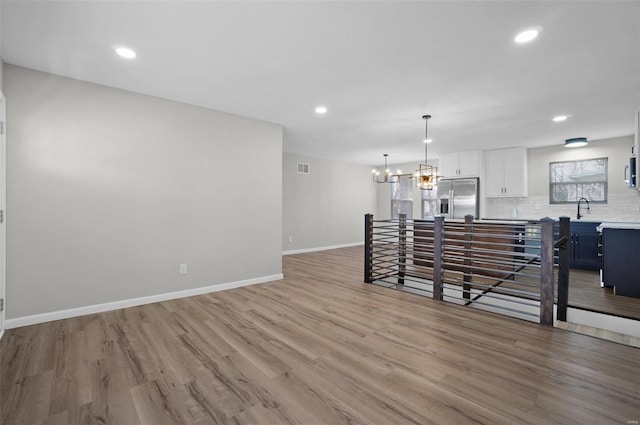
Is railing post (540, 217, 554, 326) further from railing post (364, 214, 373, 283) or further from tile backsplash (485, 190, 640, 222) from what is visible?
tile backsplash (485, 190, 640, 222)

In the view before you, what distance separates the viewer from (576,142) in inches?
225

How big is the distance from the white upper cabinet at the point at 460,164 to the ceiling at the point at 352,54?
93.5 inches

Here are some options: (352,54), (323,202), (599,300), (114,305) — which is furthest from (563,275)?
(323,202)

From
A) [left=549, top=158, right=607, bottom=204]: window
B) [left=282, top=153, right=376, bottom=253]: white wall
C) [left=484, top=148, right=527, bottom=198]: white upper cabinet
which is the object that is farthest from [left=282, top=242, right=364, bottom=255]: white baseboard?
[left=549, top=158, right=607, bottom=204]: window

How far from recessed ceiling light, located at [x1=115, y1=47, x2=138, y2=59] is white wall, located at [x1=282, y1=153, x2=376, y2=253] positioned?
15.0 feet

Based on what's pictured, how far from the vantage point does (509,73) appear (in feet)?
9.80

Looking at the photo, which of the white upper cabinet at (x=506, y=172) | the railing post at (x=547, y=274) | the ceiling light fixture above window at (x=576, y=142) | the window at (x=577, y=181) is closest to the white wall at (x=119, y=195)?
the railing post at (x=547, y=274)

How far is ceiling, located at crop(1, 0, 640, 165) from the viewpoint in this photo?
2.08m

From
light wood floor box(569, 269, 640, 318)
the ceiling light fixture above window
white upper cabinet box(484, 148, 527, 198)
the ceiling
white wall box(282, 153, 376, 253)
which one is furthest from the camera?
white wall box(282, 153, 376, 253)

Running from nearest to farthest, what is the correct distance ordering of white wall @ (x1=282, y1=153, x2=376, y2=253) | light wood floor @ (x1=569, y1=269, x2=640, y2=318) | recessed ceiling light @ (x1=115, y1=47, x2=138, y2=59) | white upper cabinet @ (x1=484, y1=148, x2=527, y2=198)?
1. recessed ceiling light @ (x1=115, y1=47, x2=138, y2=59)
2. light wood floor @ (x1=569, y1=269, x2=640, y2=318)
3. white upper cabinet @ (x1=484, y1=148, x2=527, y2=198)
4. white wall @ (x1=282, y1=153, x2=376, y2=253)

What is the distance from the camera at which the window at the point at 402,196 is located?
888 cm

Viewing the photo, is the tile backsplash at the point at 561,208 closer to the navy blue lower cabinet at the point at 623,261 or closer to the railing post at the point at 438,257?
the navy blue lower cabinet at the point at 623,261

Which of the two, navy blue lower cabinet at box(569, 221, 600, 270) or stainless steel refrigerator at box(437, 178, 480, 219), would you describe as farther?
stainless steel refrigerator at box(437, 178, 480, 219)

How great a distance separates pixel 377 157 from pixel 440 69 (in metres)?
5.06
